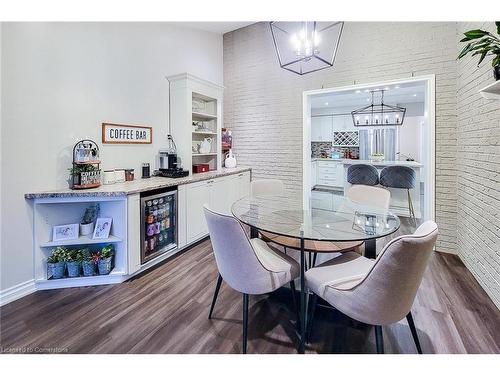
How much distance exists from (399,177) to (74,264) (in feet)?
15.3

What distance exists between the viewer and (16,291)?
2.25m

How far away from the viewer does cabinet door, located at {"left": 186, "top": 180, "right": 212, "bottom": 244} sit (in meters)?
3.27

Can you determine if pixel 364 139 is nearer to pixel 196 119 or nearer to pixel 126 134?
pixel 196 119

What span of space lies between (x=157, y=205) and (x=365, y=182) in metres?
3.55

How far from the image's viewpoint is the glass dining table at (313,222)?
1661 millimetres

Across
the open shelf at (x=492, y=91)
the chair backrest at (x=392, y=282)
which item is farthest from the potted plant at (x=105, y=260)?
the open shelf at (x=492, y=91)

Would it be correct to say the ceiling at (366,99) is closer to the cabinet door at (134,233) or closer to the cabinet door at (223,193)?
the cabinet door at (223,193)

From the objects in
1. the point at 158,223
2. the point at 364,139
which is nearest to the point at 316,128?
the point at 364,139

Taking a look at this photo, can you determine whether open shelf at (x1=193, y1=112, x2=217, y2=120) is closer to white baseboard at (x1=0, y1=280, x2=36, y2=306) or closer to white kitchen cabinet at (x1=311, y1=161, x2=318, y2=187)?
white baseboard at (x1=0, y1=280, x2=36, y2=306)

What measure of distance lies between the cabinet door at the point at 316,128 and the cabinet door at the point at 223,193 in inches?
205
